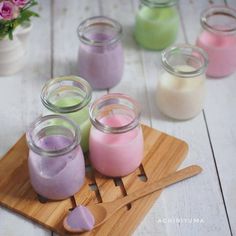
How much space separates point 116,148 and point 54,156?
0.14m

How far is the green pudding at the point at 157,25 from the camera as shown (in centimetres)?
147

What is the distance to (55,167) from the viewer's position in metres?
1.06

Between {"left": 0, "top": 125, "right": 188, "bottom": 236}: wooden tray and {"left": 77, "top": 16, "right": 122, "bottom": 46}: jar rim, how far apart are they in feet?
0.83

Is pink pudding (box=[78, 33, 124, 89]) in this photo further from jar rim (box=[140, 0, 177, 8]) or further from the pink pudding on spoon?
the pink pudding on spoon

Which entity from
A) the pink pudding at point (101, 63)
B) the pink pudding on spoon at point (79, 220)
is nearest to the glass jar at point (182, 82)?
the pink pudding at point (101, 63)

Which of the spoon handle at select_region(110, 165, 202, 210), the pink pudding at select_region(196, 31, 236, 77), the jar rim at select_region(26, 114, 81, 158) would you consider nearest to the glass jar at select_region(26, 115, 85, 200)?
the jar rim at select_region(26, 114, 81, 158)

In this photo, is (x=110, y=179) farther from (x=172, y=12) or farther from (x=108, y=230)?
(x=172, y=12)

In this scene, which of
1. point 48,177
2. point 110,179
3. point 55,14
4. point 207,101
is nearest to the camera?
point 48,177

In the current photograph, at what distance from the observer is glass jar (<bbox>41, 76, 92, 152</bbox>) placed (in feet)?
3.71

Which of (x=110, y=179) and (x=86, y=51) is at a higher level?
(x=86, y=51)

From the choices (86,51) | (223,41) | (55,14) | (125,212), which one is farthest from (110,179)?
(55,14)

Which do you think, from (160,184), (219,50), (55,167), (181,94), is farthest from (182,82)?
(55,167)

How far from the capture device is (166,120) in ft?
4.38

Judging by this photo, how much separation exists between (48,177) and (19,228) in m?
0.13
